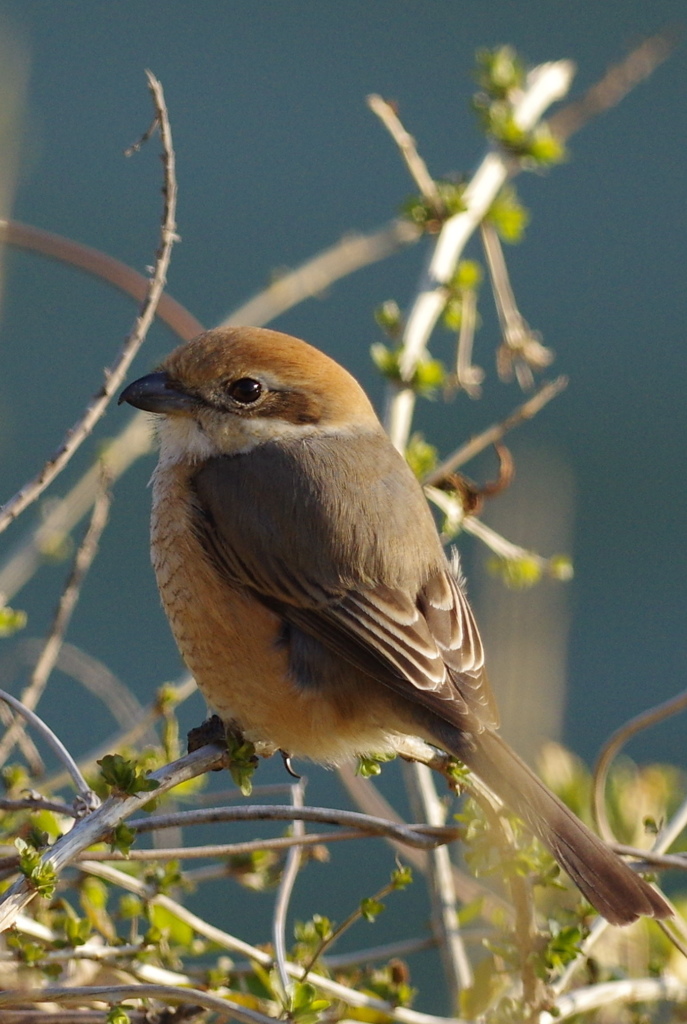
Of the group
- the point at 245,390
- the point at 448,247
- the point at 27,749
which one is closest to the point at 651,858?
the point at 27,749

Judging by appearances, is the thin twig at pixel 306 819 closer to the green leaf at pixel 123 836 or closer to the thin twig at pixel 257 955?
the green leaf at pixel 123 836

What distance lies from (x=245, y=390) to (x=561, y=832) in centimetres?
135

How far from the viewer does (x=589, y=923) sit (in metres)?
2.48

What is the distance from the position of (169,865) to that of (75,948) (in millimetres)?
257

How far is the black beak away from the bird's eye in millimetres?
102

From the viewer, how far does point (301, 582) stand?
290 centimetres

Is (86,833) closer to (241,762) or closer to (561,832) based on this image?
(241,762)

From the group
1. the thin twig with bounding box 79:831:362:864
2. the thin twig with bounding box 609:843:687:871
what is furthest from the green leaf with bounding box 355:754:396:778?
the thin twig with bounding box 609:843:687:871

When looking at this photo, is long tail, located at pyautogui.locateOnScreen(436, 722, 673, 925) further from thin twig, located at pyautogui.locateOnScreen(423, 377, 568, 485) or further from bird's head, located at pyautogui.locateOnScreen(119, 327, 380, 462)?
bird's head, located at pyautogui.locateOnScreen(119, 327, 380, 462)

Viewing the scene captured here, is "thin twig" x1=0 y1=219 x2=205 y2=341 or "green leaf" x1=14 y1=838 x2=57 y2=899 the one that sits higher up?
"thin twig" x1=0 y1=219 x2=205 y2=341

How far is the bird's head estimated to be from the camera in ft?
10.3

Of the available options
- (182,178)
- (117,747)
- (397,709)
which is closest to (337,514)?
(397,709)

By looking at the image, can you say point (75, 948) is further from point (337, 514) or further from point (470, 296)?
point (470, 296)

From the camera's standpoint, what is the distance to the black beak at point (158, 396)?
3.13 meters
